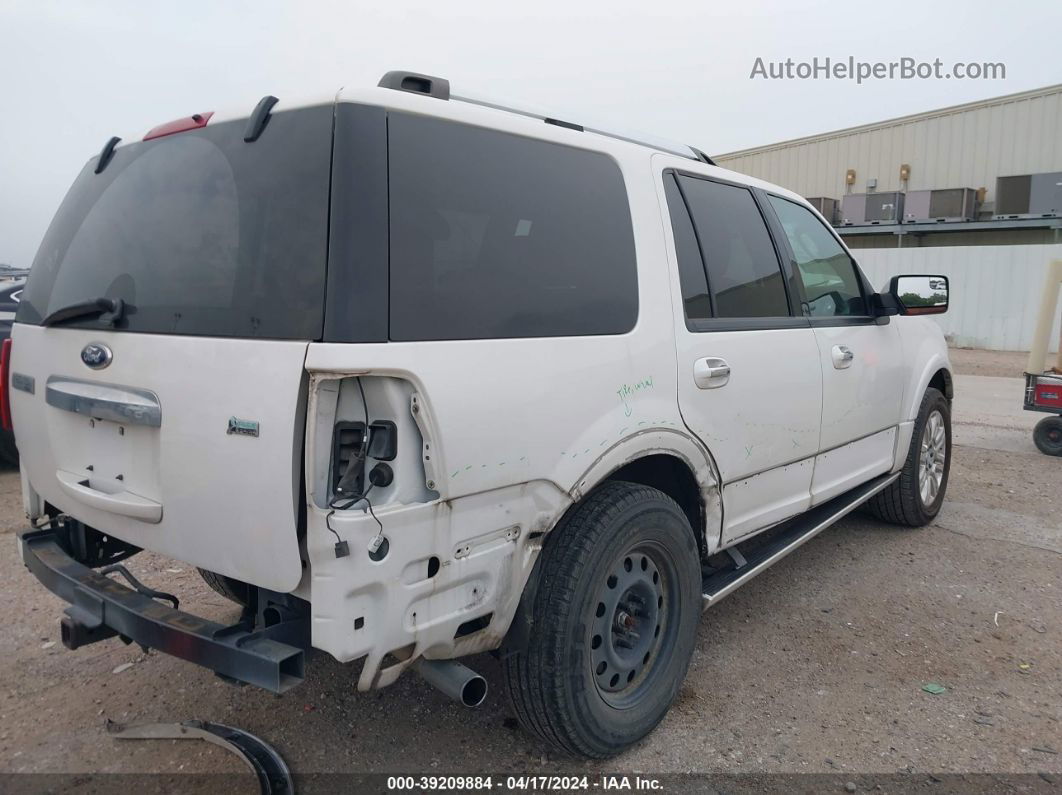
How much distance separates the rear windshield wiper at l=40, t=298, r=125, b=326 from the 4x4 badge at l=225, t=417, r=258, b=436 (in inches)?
25.9

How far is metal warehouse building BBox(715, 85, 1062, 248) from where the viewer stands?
18.8 metres

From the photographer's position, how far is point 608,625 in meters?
2.57

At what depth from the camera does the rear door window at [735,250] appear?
10.3 feet

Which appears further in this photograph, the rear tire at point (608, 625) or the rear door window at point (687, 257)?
the rear door window at point (687, 257)

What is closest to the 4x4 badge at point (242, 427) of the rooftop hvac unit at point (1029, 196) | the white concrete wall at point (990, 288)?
the white concrete wall at point (990, 288)

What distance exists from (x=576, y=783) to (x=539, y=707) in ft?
1.21

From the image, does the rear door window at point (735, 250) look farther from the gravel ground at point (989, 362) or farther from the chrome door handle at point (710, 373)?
the gravel ground at point (989, 362)

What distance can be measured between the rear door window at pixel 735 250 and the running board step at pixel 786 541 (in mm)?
1076

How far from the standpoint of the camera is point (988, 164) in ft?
67.4

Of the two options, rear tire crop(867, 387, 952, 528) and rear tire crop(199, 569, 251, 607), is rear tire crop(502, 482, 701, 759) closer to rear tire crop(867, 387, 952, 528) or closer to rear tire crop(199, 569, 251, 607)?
rear tire crop(199, 569, 251, 607)

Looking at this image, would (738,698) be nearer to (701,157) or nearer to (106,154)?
(701,157)

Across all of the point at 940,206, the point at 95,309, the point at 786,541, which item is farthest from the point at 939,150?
the point at 95,309

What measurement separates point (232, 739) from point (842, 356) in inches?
124

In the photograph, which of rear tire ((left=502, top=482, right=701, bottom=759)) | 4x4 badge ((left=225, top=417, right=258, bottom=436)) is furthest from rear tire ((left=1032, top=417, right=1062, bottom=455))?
4x4 badge ((left=225, top=417, right=258, bottom=436))
